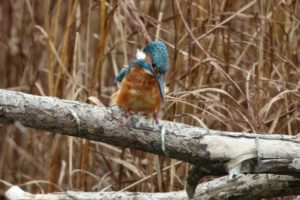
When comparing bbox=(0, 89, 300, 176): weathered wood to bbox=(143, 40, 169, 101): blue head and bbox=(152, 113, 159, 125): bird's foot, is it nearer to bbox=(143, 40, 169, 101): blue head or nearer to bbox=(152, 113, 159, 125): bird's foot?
bbox=(152, 113, 159, 125): bird's foot

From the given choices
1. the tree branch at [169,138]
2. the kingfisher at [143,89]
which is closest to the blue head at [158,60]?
the kingfisher at [143,89]

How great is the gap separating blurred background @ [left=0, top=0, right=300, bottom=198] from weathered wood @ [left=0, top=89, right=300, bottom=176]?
40cm

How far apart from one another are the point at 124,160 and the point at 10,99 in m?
1.12

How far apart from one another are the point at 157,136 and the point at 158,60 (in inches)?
9.2

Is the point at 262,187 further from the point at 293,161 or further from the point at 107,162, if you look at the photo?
the point at 107,162

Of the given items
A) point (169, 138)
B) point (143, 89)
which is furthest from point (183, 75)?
point (169, 138)

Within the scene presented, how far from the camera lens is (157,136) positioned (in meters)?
1.94

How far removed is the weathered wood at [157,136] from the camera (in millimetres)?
1851

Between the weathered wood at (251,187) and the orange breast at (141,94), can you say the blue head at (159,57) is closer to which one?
the orange breast at (141,94)

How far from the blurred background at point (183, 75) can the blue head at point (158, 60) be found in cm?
40

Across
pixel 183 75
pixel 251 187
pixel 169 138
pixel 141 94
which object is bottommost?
pixel 251 187

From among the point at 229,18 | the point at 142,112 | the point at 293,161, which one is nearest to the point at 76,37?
the point at 229,18

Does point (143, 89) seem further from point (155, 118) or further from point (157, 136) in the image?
point (157, 136)

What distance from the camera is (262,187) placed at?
2.11 metres
